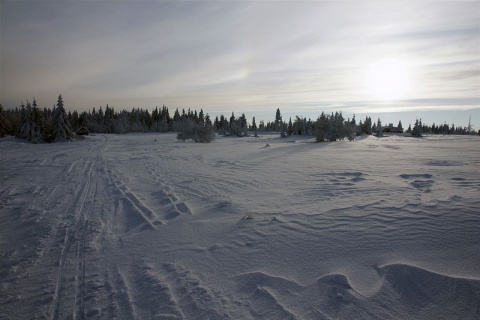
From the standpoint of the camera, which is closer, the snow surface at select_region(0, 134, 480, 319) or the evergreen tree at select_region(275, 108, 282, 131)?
the snow surface at select_region(0, 134, 480, 319)

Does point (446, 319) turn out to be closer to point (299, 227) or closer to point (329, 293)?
point (329, 293)

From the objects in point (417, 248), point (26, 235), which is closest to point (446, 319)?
point (417, 248)

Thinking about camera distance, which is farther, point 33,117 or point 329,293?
point 33,117

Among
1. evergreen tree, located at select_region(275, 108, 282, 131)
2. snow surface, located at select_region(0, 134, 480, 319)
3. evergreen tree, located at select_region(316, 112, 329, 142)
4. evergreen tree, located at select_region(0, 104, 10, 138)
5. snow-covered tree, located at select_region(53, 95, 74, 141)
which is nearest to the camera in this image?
snow surface, located at select_region(0, 134, 480, 319)

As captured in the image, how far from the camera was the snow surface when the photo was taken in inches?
114

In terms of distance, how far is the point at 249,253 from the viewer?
406 cm

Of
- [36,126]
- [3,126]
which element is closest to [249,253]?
[36,126]

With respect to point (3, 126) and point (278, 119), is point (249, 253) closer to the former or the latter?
point (3, 126)

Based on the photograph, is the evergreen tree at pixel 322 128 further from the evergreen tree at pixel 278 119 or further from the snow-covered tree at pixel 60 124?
the evergreen tree at pixel 278 119

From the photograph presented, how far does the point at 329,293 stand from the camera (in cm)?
301

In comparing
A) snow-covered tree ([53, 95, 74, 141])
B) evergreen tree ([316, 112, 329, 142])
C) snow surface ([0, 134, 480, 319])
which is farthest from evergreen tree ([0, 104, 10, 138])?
evergreen tree ([316, 112, 329, 142])

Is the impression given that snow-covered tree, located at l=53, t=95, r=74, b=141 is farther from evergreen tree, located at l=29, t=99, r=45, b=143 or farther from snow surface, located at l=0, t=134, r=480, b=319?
snow surface, located at l=0, t=134, r=480, b=319

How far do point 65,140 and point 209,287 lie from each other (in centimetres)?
3813

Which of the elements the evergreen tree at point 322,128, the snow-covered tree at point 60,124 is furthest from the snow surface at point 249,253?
the snow-covered tree at point 60,124
